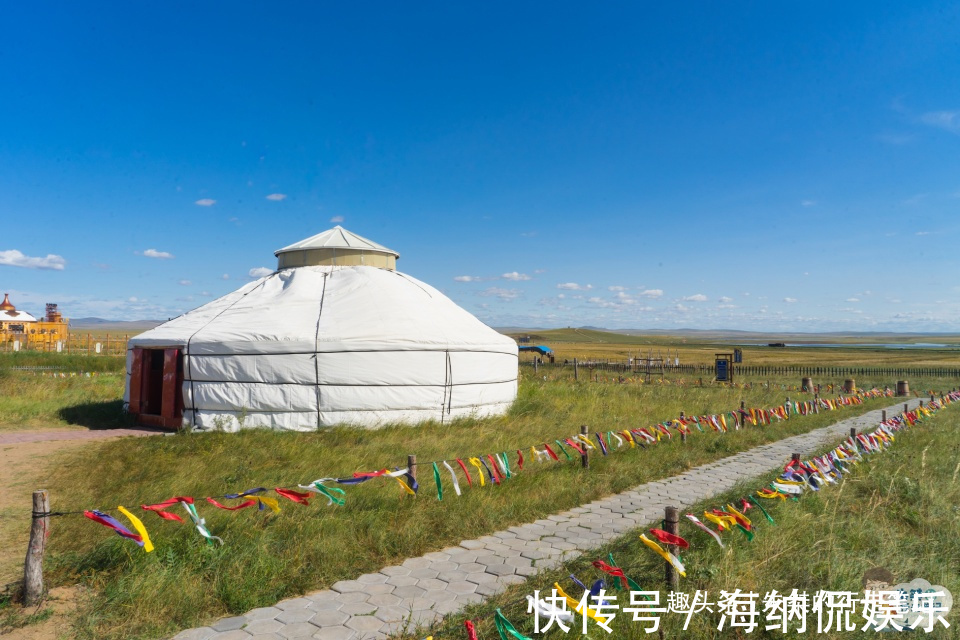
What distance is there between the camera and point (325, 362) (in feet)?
34.2

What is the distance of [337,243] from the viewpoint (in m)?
14.2

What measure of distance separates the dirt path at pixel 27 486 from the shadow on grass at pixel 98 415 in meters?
0.81

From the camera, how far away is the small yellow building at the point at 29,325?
38.8 metres

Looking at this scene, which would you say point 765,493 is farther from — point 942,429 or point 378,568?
point 942,429

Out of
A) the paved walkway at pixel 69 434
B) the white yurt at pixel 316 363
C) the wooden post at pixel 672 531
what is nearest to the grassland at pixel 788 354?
the white yurt at pixel 316 363

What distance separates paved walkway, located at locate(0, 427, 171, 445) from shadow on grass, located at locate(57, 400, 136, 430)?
0.61m

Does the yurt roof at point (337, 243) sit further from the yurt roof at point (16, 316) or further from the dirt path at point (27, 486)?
the yurt roof at point (16, 316)

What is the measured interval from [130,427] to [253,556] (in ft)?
26.9

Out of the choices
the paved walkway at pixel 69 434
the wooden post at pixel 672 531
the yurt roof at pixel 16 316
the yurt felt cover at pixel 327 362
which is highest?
the yurt roof at pixel 16 316

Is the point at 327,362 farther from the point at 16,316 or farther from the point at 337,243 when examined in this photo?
the point at 16,316

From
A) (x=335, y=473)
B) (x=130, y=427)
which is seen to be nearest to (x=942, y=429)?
(x=335, y=473)

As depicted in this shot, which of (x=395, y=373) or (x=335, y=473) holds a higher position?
(x=395, y=373)

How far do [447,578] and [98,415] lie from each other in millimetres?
10592

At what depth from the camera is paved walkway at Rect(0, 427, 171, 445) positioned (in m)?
9.38
